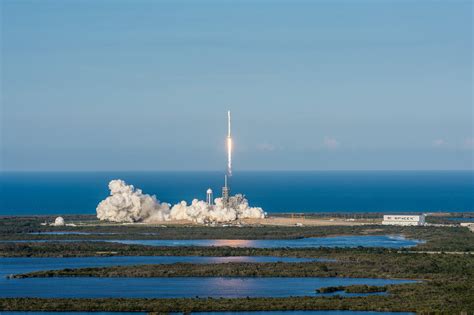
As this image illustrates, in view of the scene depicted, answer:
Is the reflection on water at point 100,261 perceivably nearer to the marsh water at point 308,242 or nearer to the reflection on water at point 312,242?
the marsh water at point 308,242

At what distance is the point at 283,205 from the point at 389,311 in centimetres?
11377

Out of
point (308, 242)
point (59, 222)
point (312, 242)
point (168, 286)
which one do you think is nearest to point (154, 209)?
point (59, 222)

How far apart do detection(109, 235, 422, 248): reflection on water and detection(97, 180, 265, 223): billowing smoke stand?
19770 millimetres

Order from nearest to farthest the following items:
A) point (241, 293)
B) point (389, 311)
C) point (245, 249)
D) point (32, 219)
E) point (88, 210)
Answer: point (389, 311), point (241, 293), point (245, 249), point (32, 219), point (88, 210)

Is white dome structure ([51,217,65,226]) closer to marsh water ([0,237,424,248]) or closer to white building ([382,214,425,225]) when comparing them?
marsh water ([0,237,424,248])

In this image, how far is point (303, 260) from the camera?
92.5 m

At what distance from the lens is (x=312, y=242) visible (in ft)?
356

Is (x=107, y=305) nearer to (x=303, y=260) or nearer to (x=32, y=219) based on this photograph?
(x=303, y=260)

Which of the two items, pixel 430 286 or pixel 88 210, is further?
pixel 88 210

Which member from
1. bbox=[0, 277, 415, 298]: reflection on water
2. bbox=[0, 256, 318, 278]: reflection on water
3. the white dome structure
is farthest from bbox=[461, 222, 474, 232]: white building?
the white dome structure

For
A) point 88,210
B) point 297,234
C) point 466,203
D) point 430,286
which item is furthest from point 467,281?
point 466,203

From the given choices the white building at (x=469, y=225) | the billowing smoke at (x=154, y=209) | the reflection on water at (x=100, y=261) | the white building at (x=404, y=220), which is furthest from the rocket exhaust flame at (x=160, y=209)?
the reflection on water at (x=100, y=261)

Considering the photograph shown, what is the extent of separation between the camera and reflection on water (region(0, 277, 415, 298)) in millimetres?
73938

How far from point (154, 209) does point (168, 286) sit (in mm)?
57479
